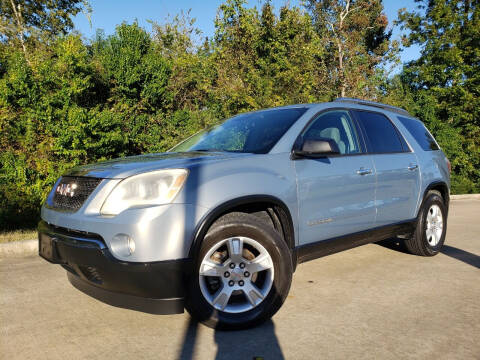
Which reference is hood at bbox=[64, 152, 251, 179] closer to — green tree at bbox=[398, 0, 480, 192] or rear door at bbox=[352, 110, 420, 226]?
rear door at bbox=[352, 110, 420, 226]

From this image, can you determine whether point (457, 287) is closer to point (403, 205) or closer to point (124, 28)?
point (403, 205)

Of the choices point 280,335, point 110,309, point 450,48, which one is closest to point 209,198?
point 280,335

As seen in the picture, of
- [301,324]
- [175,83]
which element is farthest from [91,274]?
[175,83]

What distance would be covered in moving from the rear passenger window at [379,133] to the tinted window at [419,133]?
0.40 metres

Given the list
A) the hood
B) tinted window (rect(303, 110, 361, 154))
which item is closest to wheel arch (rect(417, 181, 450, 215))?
tinted window (rect(303, 110, 361, 154))

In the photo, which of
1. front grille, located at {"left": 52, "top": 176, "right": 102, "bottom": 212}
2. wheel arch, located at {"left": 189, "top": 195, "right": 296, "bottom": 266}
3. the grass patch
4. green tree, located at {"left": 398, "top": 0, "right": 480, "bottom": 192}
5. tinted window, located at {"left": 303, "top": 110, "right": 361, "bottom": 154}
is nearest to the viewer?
wheel arch, located at {"left": 189, "top": 195, "right": 296, "bottom": 266}

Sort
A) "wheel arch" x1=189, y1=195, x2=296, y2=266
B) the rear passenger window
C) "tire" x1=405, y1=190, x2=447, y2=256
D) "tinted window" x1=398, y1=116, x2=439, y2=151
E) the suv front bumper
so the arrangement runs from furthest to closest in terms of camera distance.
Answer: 1. "tinted window" x1=398, y1=116, x2=439, y2=151
2. "tire" x1=405, y1=190, x2=447, y2=256
3. the rear passenger window
4. "wheel arch" x1=189, y1=195, x2=296, y2=266
5. the suv front bumper

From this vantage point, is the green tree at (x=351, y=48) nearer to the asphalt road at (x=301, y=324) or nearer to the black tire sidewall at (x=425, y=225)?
the black tire sidewall at (x=425, y=225)

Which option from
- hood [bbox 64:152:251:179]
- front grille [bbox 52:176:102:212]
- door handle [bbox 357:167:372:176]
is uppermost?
hood [bbox 64:152:251:179]

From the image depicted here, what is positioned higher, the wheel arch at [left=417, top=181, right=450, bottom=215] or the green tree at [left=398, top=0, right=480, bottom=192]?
the green tree at [left=398, top=0, right=480, bottom=192]

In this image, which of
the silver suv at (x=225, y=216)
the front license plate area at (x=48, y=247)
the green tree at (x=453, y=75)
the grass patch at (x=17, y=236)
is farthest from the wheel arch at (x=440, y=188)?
the green tree at (x=453, y=75)

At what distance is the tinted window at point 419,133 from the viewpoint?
4875mm

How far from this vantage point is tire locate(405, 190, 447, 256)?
4688 millimetres

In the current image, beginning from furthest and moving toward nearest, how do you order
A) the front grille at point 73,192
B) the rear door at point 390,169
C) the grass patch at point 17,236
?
the grass patch at point 17,236 < the rear door at point 390,169 < the front grille at point 73,192
